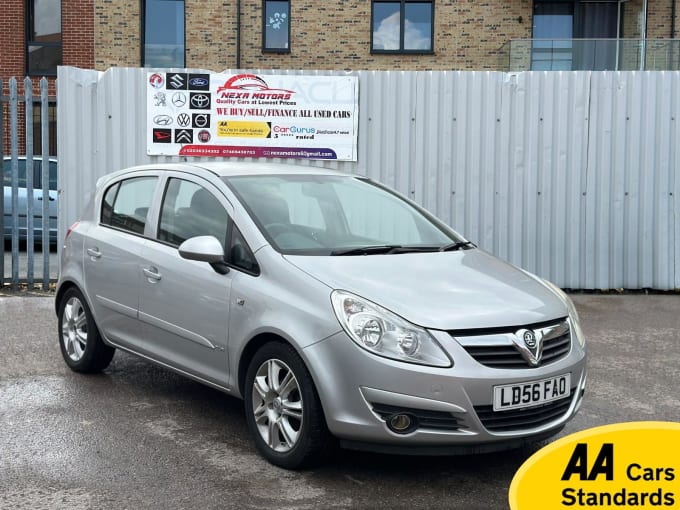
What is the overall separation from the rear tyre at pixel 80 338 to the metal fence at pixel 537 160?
12.8 feet

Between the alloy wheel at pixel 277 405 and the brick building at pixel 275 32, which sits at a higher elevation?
the brick building at pixel 275 32

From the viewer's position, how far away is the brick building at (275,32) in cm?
2184

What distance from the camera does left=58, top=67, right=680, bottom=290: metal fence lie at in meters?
10.5

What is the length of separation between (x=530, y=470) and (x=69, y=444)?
3.79 metres

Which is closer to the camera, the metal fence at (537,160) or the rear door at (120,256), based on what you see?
the rear door at (120,256)

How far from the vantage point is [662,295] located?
34.9ft

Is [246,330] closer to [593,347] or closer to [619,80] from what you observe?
[593,347]

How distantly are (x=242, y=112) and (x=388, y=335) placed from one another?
21.5 feet

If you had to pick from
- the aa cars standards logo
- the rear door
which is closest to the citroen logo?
the rear door

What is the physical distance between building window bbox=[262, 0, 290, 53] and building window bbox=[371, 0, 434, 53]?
2064 mm

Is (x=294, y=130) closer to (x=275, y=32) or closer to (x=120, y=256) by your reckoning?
(x=120, y=256)

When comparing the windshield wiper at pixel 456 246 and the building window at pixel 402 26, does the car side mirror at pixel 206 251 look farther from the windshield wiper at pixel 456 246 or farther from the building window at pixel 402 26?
the building window at pixel 402 26

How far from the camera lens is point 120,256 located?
5941 millimetres

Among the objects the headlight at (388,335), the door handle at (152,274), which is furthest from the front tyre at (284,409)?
the door handle at (152,274)
